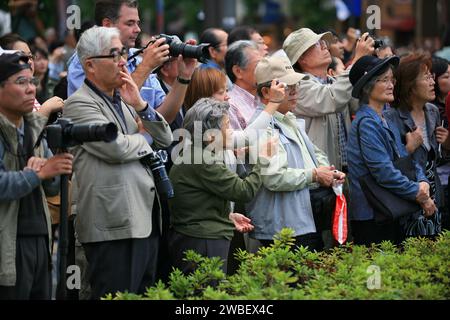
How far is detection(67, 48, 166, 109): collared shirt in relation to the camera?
676 cm

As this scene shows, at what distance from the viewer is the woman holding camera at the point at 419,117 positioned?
783 cm

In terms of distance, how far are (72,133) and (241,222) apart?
197 centimetres

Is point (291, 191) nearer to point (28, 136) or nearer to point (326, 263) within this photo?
point (326, 263)

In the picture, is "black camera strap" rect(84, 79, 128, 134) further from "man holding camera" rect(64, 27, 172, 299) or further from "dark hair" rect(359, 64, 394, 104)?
"dark hair" rect(359, 64, 394, 104)

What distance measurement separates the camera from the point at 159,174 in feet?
19.7

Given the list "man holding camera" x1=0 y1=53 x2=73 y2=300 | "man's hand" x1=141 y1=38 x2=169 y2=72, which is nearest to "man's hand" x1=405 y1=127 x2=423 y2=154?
"man's hand" x1=141 y1=38 x2=169 y2=72

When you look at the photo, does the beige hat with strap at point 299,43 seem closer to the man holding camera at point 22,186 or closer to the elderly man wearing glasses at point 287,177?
the elderly man wearing glasses at point 287,177

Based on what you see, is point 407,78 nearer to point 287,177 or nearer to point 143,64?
point 287,177

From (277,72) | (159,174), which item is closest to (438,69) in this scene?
(277,72)

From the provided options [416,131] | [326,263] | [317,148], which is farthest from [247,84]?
[326,263]

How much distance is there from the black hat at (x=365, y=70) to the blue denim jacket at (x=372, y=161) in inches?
7.0

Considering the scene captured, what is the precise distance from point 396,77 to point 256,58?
120 cm

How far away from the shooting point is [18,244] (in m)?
Result: 5.43
